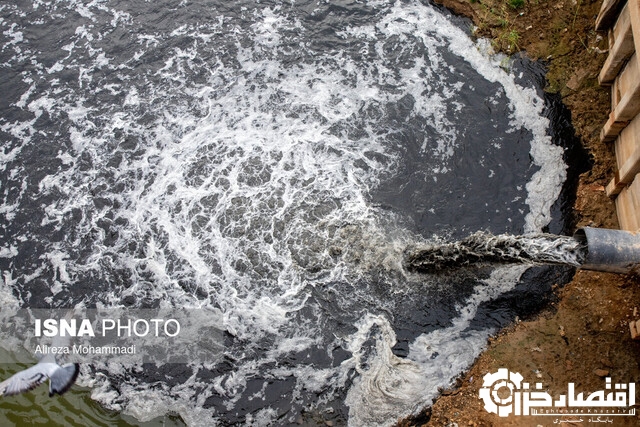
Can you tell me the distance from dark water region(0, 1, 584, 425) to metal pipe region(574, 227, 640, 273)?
1.35 meters

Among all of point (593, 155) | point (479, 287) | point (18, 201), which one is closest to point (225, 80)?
point (18, 201)

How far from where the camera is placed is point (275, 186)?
905 cm

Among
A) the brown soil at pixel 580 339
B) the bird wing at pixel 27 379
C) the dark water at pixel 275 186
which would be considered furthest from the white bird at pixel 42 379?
the brown soil at pixel 580 339

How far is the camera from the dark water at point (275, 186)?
24.5ft

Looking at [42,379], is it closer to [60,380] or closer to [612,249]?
[60,380]

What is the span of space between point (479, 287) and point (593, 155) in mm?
3205

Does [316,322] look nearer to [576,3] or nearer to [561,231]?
[561,231]

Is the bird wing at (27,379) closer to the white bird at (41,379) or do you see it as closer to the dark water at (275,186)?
the white bird at (41,379)

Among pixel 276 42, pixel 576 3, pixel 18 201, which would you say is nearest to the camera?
pixel 18 201

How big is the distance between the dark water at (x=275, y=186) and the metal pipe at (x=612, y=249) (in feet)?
4.44

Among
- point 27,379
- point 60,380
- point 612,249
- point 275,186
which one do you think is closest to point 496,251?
point 612,249

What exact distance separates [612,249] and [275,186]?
5307 millimetres

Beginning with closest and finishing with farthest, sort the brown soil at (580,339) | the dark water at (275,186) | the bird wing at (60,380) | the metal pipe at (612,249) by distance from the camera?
the bird wing at (60,380) → the metal pipe at (612,249) → the brown soil at (580,339) → the dark water at (275,186)

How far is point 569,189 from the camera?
28.5 feet
